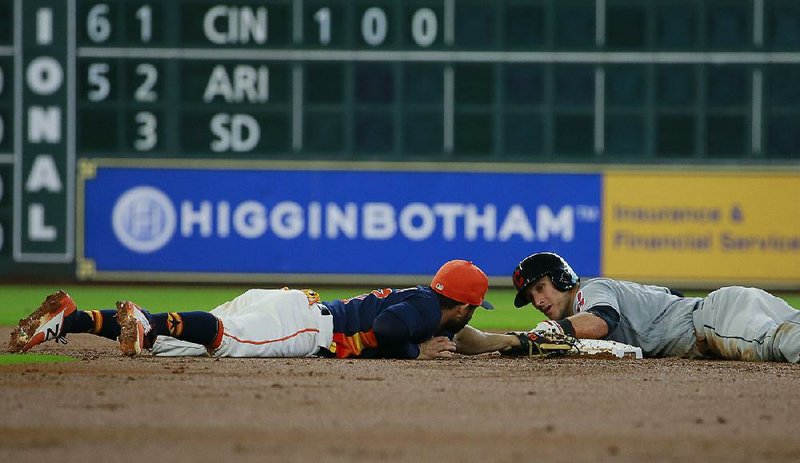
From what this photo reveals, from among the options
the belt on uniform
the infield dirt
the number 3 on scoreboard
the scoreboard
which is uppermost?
the scoreboard

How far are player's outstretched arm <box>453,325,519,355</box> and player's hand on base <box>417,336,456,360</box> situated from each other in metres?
0.24

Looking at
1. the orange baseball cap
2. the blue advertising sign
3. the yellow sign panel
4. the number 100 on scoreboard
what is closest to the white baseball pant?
the orange baseball cap

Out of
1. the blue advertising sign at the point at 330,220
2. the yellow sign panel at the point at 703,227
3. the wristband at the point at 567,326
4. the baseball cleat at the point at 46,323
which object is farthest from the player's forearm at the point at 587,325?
the yellow sign panel at the point at 703,227

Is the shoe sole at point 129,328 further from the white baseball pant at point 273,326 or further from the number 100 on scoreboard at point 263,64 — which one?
the number 100 on scoreboard at point 263,64

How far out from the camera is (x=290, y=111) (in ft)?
53.2

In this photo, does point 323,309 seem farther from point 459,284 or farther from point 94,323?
point 94,323

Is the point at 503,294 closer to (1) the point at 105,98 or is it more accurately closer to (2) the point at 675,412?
(1) the point at 105,98

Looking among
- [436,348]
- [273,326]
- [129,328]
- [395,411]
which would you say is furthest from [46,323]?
[395,411]

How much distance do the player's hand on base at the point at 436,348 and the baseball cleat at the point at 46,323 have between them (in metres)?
1.80

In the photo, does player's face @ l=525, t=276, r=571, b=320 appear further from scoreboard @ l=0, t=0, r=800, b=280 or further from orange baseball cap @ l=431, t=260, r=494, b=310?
scoreboard @ l=0, t=0, r=800, b=280

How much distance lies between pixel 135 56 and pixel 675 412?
12.1 meters

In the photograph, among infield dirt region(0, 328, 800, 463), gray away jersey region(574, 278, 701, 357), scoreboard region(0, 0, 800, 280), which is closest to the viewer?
infield dirt region(0, 328, 800, 463)

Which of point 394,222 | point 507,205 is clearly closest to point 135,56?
point 394,222

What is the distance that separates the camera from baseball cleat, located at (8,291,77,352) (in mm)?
6663
